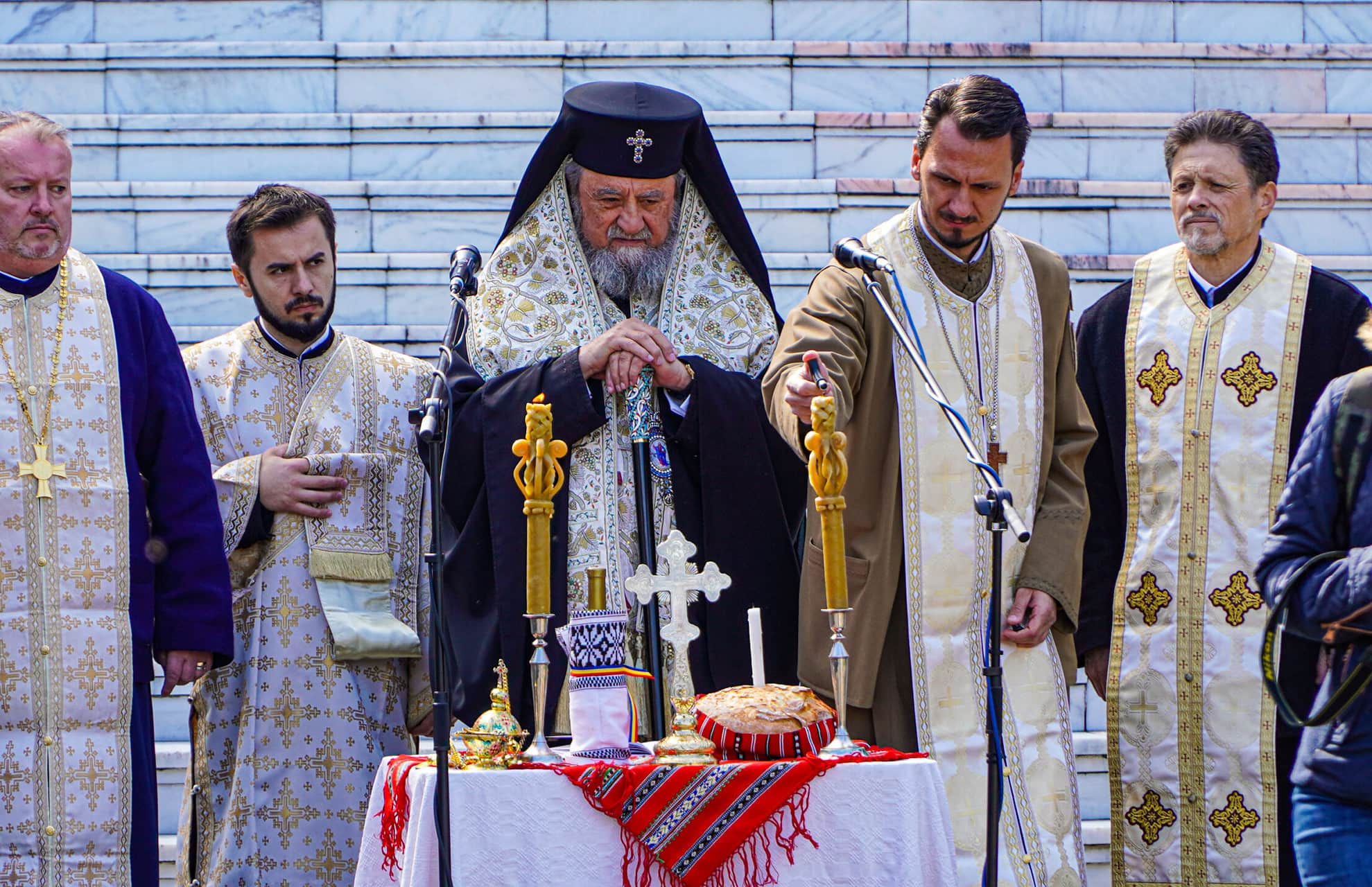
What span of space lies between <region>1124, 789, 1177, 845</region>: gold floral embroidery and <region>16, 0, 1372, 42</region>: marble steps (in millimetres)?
5074

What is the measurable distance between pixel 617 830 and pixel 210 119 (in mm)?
5994

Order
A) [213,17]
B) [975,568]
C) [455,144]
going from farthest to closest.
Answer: [213,17] < [455,144] < [975,568]

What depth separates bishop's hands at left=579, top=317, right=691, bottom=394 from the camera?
18.3ft

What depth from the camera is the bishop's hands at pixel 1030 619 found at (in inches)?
211

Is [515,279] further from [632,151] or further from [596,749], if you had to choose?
[596,749]

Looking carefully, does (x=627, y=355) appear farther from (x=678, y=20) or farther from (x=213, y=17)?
(x=213, y=17)

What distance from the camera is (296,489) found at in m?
6.20

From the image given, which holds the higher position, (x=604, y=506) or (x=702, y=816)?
(x=604, y=506)

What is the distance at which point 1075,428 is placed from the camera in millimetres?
5723

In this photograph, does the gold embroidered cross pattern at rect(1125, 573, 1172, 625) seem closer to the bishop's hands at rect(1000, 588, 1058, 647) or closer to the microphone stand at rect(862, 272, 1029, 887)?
the bishop's hands at rect(1000, 588, 1058, 647)

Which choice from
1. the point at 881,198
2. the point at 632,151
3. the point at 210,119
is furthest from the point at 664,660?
the point at 210,119

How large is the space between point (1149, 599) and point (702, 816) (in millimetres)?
2239

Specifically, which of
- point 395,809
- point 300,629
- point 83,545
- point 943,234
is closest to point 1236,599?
point 943,234

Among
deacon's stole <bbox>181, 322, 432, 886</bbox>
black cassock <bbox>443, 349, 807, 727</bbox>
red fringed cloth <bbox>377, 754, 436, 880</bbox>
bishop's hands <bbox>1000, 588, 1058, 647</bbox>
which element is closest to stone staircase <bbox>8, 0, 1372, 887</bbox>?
deacon's stole <bbox>181, 322, 432, 886</bbox>
